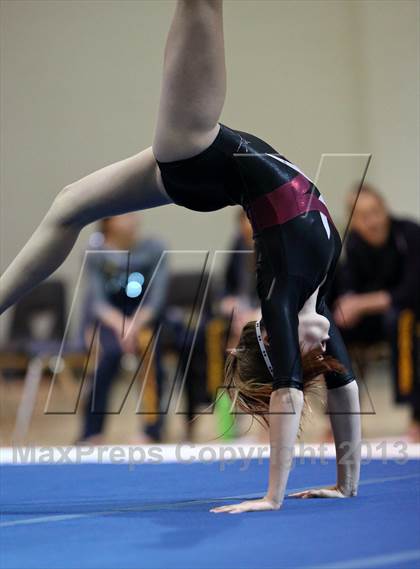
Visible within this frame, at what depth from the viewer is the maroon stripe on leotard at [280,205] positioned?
2289 mm

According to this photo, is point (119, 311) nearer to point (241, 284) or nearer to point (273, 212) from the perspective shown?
point (241, 284)

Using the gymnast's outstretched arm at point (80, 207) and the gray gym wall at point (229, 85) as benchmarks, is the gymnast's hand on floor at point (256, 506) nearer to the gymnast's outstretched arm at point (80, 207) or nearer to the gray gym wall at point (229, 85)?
the gymnast's outstretched arm at point (80, 207)

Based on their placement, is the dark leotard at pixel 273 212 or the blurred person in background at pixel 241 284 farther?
the blurred person in background at pixel 241 284

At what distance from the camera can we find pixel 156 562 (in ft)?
6.23

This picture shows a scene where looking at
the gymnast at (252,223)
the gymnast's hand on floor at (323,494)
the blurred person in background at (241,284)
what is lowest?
the blurred person in background at (241,284)

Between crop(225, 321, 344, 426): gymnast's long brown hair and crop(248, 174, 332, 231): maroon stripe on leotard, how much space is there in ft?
0.96

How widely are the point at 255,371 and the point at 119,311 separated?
91.9 inches

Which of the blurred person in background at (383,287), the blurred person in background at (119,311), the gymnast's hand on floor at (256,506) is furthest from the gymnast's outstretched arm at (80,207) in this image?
the blurred person in background at (383,287)

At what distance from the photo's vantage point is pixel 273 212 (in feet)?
7.52

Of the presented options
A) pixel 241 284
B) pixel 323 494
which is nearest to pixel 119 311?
pixel 241 284

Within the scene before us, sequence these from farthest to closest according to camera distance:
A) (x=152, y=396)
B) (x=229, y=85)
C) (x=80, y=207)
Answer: (x=152, y=396) < (x=229, y=85) < (x=80, y=207)

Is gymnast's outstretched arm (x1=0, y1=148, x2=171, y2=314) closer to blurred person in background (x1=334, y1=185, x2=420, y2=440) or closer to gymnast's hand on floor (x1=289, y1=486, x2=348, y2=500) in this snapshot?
gymnast's hand on floor (x1=289, y1=486, x2=348, y2=500)

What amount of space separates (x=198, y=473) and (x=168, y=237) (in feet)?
9.97

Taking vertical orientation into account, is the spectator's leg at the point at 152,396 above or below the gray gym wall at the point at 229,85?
below
